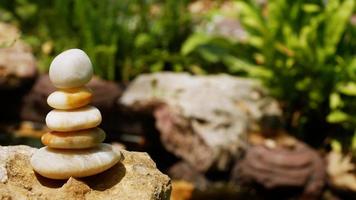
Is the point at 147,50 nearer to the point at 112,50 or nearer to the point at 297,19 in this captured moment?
the point at 112,50

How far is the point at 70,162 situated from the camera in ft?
8.32

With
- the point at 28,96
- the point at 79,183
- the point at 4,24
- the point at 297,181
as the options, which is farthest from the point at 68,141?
the point at 4,24

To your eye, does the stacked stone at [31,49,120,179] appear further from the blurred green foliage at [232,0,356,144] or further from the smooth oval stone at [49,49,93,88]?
the blurred green foliage at [232,0,356,144]

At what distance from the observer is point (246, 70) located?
7.09 meters

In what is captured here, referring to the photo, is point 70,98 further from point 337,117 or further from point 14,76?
point 14,76

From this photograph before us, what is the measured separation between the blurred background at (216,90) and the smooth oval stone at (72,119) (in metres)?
3.57

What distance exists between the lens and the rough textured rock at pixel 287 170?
6.02m

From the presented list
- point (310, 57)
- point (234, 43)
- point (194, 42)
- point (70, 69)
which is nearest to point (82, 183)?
point (70, 69)

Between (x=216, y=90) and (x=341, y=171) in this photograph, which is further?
(x=216, y=90)

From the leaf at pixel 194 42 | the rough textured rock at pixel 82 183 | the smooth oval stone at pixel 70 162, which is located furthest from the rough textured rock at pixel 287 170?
the smooth oval stone at pixel 70 162

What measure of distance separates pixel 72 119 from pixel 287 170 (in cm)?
381

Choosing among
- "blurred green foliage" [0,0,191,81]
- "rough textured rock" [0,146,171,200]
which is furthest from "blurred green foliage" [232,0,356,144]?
"rough textured rock" [0,146,171,200]

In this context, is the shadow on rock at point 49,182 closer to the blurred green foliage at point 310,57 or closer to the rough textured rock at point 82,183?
the rough textured rock at point 82,183

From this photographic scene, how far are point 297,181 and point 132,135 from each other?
84.2 inches
